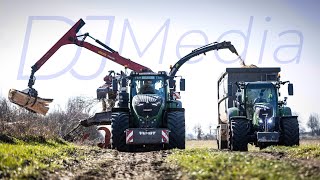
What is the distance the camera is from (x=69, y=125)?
36.7 meters

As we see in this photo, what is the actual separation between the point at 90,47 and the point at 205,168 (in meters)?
17.0

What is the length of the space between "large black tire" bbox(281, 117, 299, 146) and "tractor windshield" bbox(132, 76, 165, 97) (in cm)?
551

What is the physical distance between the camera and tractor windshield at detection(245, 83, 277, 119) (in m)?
18.0

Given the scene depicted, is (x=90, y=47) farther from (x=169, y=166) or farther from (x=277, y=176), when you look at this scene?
(x=277, y=176)

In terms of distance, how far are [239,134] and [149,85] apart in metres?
4.67

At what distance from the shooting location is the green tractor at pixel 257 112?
645 inches

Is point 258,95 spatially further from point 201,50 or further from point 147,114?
point 201,50

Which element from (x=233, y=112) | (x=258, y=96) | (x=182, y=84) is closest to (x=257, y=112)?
(x=258, y=96)

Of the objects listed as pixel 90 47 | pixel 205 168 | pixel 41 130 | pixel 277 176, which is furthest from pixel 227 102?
pixel 277 176

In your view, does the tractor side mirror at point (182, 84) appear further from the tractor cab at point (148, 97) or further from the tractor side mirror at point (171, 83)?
the tractor cab at point (148, 97)

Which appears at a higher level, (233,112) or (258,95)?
Answer: (258,95)

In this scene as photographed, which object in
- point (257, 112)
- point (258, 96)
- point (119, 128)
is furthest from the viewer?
point (258, 96)

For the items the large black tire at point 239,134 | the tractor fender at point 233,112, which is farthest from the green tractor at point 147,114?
the tractor fender at point 233,112

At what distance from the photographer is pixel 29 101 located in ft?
68.2
